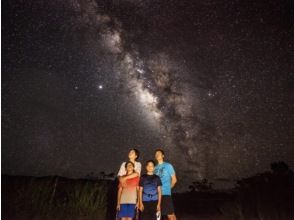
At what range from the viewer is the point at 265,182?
34.8 feet

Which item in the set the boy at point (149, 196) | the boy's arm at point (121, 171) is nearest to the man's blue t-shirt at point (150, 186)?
the boy at point (149, 196)

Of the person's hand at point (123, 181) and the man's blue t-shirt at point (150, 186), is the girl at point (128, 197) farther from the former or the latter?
Result: the man's blue t-shirt at point (150, 186)

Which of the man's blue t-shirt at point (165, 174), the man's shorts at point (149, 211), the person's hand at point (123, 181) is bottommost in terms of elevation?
the man's shorts at point (149, 211)

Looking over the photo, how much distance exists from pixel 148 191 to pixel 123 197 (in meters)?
0.57

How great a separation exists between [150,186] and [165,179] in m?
0.47

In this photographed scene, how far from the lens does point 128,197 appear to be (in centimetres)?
591

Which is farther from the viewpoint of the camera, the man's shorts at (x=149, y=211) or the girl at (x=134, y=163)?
the girl at (x=134, y=163)

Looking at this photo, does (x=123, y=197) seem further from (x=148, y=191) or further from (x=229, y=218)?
(x=229, y=218)

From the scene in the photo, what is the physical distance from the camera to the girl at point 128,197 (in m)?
5.84

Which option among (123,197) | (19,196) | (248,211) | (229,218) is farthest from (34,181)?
(248,211)

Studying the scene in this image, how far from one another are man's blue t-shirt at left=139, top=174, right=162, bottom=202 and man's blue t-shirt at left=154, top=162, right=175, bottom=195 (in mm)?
263

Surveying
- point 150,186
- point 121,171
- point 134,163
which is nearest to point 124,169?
point 121,171

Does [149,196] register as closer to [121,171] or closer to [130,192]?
→ [130,192]

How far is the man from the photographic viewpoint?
6.03m
